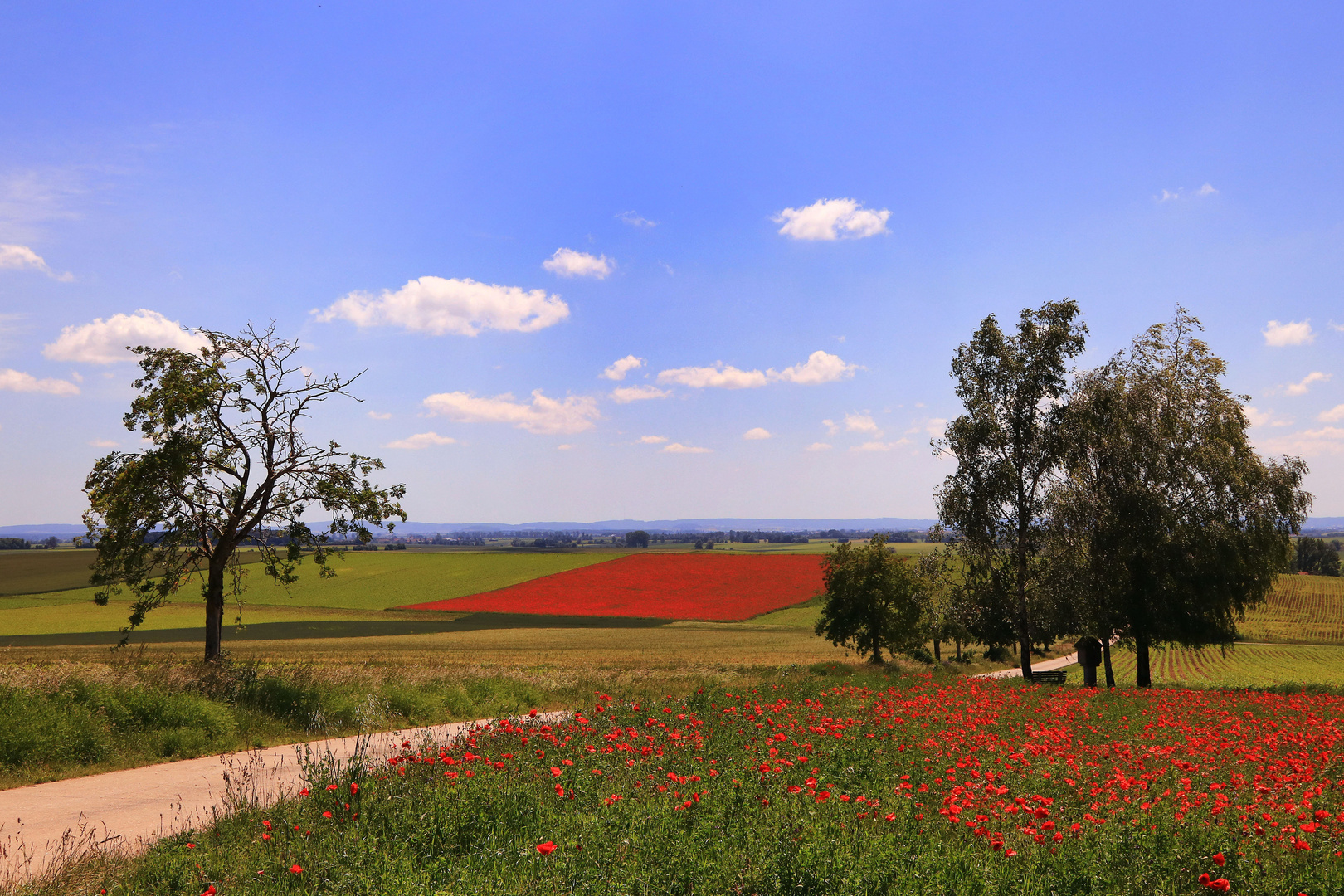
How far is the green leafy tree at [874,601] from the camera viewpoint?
3738cm

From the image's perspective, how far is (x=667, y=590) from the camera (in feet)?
287

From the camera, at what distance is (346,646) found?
49.2 metres

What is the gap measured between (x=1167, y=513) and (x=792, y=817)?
86.7 feet

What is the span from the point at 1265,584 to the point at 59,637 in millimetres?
70379

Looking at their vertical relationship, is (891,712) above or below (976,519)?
below

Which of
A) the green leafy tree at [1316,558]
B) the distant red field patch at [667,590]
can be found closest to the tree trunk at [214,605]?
the distant red field patch at [667,590]

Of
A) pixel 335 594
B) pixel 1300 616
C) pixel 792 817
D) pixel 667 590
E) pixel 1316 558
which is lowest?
pixel 1300 616

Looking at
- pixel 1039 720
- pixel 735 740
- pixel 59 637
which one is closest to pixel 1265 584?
pixel 1039 720

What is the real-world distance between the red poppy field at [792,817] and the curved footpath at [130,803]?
1102 millimetres

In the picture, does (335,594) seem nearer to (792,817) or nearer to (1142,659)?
(1142,659)

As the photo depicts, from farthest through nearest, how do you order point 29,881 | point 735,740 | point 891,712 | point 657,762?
point 891,712, point 735,740, point 657,762, point 29,881

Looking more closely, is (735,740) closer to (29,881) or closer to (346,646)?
(29,881)

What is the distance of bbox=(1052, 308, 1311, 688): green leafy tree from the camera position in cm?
2703

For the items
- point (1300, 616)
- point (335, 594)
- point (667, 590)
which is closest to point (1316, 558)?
point (1300, 616)
